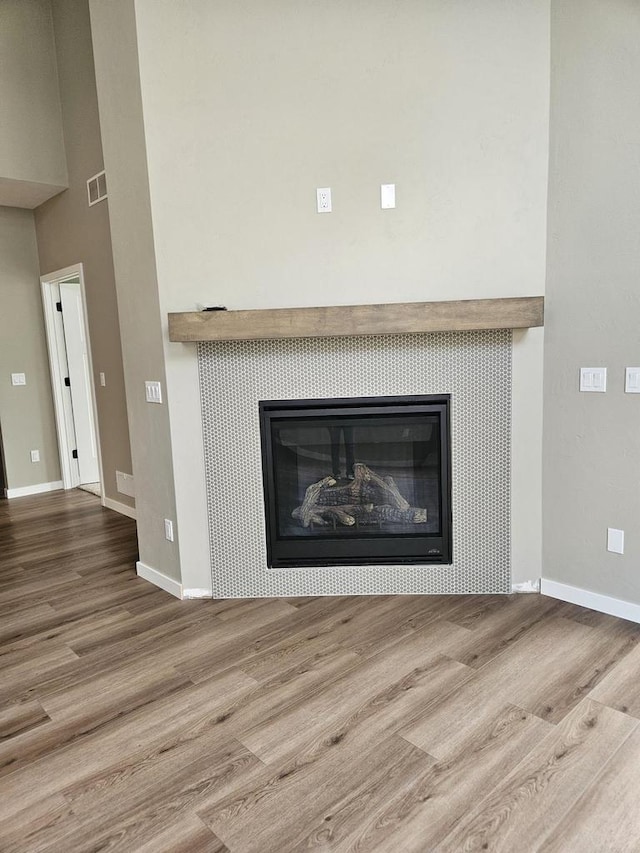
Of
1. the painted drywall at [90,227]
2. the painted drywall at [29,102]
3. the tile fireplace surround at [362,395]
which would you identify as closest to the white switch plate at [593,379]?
the tile fireplace surround at [362,395]

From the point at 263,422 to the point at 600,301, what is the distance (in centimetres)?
167

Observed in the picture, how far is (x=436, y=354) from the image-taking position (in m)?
2.82

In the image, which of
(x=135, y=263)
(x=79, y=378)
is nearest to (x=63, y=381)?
(x=79, y=378)

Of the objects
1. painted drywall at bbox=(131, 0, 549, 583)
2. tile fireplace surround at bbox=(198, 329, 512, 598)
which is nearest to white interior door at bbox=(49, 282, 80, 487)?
painted drywall at bbox=(131, 0, 549, 583)

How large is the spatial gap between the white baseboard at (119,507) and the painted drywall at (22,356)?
1101mm

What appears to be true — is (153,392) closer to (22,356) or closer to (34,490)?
(22,356)

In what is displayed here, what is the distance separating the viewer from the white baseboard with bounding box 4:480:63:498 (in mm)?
5578

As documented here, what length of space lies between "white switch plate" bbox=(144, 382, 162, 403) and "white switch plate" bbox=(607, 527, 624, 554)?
230 cm

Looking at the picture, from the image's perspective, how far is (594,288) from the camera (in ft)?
8.43

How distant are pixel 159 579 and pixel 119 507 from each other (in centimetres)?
188

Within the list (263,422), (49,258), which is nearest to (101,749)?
(263,422)

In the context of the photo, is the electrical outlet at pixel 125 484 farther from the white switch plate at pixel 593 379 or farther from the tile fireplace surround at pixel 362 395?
the white switch plate at pixel 593 379

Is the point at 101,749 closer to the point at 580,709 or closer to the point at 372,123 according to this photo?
the point at 580,709

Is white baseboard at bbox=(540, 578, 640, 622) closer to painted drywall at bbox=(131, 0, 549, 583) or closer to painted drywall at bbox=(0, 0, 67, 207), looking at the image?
painted drywall at bbox=(131, 0, 549, 583)
